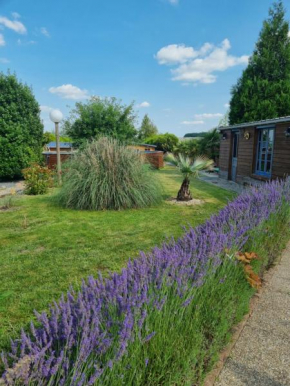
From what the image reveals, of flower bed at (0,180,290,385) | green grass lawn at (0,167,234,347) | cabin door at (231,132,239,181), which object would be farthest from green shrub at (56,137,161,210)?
cabin door at (231,132,239,181)

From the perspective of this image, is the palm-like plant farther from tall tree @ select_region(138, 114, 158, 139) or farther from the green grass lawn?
tall tree @ select_region(138, 114, 158, 139)

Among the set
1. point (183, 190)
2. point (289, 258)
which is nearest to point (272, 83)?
point (183, 190)

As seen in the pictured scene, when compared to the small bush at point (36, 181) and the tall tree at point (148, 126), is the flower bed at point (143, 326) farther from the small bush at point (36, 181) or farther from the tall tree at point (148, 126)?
the tall tree at point (148, 126)

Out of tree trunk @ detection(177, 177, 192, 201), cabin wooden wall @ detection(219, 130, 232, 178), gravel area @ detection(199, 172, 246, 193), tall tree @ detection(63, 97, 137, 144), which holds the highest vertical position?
tall tree @ detection(63, 97, 137, 144)

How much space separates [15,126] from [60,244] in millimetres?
9710

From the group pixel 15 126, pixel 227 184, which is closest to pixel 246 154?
pixel 227 184

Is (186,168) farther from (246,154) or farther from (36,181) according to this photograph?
(246,154)

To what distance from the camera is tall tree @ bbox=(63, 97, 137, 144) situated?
1309 centimetres

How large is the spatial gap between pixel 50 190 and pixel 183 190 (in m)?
4.78

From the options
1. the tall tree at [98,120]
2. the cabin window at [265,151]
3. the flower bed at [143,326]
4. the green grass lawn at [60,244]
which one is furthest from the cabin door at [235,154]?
the flower bed at [143,326]

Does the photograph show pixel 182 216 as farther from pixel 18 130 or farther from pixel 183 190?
pixel 18 130

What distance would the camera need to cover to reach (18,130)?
12.0 m

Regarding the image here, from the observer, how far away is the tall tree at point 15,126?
11.9 m

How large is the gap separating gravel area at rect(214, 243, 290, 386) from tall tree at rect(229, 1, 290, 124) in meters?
18.5
